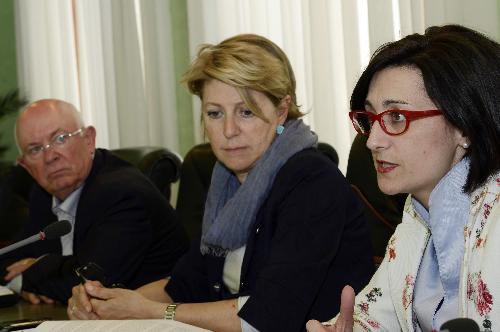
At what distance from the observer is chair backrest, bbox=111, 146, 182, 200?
348 cm

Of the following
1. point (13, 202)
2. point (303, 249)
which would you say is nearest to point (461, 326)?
point (303, 249)

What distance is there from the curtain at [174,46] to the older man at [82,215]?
538 mm

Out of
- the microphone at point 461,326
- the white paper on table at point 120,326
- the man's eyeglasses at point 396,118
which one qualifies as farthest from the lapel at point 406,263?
the microphone at point 461,326

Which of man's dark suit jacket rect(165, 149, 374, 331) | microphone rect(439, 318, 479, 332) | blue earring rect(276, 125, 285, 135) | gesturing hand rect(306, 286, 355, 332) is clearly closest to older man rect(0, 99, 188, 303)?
man's dark suit jacket rect(165, 149, 374, 331)

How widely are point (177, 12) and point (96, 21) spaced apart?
56 centimetres

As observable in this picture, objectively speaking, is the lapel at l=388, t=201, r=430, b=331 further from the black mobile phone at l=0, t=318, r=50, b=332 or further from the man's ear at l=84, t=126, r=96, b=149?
the man's ear at l=84, t=126, r=96, b=149

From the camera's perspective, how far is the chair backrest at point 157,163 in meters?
3.48

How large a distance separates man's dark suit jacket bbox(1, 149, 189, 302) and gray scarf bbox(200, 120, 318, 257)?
1.25 ft

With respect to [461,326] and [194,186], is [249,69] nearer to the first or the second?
[194,186]

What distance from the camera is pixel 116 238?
2.85 metres

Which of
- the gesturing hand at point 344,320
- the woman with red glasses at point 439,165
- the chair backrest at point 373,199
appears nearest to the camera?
the woman with red glasses at point 439,165

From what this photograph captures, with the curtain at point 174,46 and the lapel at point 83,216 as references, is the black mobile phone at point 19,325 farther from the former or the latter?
the curtain at point 174,46

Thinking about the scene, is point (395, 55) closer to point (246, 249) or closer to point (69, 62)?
point (246, 249)

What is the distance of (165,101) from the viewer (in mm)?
4602
